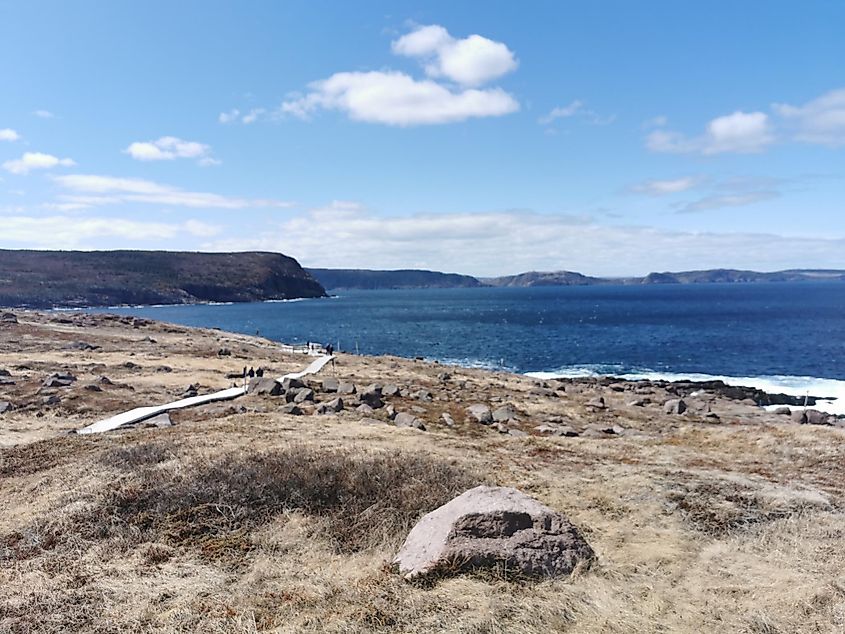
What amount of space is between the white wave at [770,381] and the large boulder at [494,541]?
4166 cm

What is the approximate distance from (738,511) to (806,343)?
77.8m

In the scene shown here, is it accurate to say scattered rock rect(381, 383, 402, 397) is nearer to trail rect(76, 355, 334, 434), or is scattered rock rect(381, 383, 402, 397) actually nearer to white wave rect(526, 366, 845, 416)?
trail rect(76, 355, 334, 434)

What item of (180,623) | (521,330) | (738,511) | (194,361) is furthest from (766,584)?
(521,330)

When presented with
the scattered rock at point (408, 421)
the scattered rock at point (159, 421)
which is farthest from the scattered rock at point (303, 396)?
the scattered rock at point (159, 421)

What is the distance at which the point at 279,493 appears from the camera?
13453mm

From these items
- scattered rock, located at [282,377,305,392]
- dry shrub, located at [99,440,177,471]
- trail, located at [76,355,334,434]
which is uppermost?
dry shrub, located at [99,440,177,471]

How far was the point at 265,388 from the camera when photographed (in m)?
30.7

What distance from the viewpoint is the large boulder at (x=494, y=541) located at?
10.2 metres

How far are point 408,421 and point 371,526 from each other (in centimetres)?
1221

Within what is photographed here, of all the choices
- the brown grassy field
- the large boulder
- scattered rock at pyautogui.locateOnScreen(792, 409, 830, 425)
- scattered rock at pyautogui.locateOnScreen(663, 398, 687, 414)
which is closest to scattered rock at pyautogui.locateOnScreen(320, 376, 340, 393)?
the brown grassy field

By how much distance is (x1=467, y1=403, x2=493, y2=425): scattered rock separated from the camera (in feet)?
88.3

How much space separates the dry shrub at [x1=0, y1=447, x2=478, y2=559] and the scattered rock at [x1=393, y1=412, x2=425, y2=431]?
822 cm

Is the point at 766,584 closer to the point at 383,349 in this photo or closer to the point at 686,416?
the point at 686,416

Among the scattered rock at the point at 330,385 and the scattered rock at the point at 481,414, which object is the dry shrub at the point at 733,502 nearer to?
the scattered rock at the point at 481,414
